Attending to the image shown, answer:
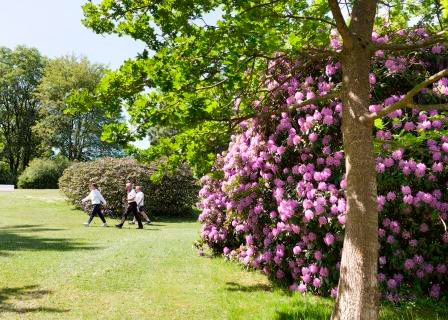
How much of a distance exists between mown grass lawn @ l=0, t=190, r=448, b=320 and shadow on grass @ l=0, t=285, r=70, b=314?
0.04 feet

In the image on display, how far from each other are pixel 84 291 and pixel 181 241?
686cm

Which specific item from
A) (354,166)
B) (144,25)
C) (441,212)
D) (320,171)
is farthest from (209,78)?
(441,212)

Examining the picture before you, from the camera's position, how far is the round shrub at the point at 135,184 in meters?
23.4

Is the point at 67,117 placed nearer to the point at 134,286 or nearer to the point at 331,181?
the point at 134,286

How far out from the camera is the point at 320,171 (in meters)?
7.44

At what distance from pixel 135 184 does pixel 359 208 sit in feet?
64.5

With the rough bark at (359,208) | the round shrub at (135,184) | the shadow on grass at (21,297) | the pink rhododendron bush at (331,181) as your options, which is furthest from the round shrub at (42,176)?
the rough bark at (359,208)

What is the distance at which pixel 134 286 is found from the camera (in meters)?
7.97

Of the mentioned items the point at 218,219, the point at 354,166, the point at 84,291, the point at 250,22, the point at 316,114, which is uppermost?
the point at 250,22

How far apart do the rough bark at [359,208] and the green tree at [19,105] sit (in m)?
60.7

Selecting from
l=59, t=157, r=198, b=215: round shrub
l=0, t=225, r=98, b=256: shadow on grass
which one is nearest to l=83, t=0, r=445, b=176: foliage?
l=0, t=225, r=98, b=256: shadow on grass

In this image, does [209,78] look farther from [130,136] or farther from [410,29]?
[410,29]

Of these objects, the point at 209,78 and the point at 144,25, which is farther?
the point at 144,25

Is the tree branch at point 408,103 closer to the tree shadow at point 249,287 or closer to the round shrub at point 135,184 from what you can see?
the tree shadow at point 249,287
